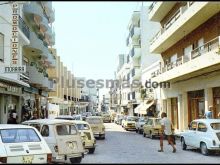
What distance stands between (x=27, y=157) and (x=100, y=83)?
35.7 metres

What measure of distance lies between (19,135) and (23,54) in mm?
22667

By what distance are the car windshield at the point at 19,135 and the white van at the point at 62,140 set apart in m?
1.35

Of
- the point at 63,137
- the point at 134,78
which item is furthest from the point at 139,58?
the point at 63,137

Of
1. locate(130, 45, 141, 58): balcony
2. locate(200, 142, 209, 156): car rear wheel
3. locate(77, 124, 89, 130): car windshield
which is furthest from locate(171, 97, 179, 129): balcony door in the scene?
locate(130, 45, 141, 58): balcony

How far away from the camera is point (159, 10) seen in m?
34.0

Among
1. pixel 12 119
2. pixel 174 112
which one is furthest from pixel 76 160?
pixel 174 112

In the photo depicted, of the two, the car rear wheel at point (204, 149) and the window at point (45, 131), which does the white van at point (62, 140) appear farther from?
the car rear wheel at point (204, 149)

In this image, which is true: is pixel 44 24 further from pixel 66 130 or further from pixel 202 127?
pixel 66 130

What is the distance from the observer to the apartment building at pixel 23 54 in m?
23.8

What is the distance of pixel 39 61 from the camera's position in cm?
4206

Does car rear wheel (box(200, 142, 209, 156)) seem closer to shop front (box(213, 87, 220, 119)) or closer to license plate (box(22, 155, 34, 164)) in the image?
shop front (box(213, 87, 220, 119))

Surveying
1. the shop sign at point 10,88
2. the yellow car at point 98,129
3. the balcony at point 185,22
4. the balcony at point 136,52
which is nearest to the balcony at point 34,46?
the shop sign at point 10,88

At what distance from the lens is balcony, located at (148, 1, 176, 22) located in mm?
32000

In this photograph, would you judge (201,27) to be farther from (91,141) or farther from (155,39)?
(91,141)
